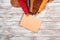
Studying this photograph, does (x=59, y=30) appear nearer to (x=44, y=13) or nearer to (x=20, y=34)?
(x=44, y=13)

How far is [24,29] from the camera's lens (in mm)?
955

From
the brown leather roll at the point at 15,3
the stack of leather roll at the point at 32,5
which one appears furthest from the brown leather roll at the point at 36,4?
the brown leather roll at the point at 15,3

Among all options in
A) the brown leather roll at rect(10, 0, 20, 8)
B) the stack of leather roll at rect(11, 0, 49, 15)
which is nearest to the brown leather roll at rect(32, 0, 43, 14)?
the stack of leather roll at rect(11, 0, 49, 15)

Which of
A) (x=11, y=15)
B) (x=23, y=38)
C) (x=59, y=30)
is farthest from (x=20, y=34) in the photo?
(x=59, y=30)

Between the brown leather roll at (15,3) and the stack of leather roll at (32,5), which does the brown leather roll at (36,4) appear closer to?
the stack of leather roll at (32,5)

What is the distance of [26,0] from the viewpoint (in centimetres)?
95

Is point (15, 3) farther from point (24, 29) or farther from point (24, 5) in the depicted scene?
point (24, 29)

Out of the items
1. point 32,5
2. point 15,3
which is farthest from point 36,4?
point 15,3

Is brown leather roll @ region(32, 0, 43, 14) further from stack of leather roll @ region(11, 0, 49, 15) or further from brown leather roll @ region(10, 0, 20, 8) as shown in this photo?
brown leather roll @ region(10, 0, 20, 8)

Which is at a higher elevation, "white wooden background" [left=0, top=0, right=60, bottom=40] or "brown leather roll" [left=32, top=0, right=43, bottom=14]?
"brown leather roll" [left=32, top=0, right=43, bottom=14]

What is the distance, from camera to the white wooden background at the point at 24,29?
958 mm

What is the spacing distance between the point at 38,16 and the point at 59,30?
0.57 feet

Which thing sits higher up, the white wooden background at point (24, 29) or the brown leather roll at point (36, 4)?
the brown leather roll at point (36, 4)

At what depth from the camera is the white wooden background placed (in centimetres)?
96
